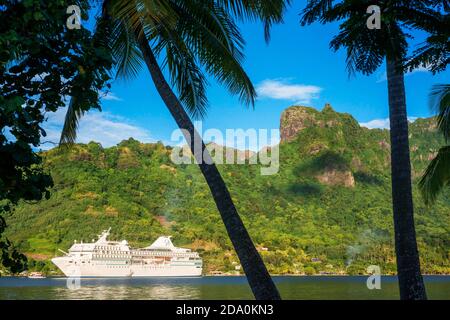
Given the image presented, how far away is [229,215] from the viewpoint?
628cm

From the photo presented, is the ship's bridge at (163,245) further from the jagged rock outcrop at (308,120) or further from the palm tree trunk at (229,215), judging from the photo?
the palm tree trunk at (229,215)

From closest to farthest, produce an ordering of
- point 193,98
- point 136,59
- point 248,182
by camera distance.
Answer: point 136,59 < point 193,98 < point 248,182

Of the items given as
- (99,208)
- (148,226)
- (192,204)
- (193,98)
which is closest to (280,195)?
(192,204)

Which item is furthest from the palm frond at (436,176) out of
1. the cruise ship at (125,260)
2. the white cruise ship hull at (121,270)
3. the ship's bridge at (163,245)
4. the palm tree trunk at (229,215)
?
the ship's bridge at (163,245)

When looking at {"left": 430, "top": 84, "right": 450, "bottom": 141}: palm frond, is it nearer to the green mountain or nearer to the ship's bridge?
the green mountain

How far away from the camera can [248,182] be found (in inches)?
3976

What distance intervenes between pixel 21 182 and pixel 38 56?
88 cm

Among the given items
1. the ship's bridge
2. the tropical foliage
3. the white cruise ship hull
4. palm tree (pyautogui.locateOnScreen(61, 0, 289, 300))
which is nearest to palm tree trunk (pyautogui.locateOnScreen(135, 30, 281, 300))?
palm tree (pyautogui.locateOnScreen(61, 0, 289, 300))

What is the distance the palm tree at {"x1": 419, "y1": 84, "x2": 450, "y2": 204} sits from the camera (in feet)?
22.6

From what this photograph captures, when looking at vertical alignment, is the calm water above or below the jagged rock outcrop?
below

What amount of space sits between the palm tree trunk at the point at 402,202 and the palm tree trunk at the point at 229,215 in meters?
1.74

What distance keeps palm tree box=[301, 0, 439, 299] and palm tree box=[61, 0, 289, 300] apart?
1673 millimetres
